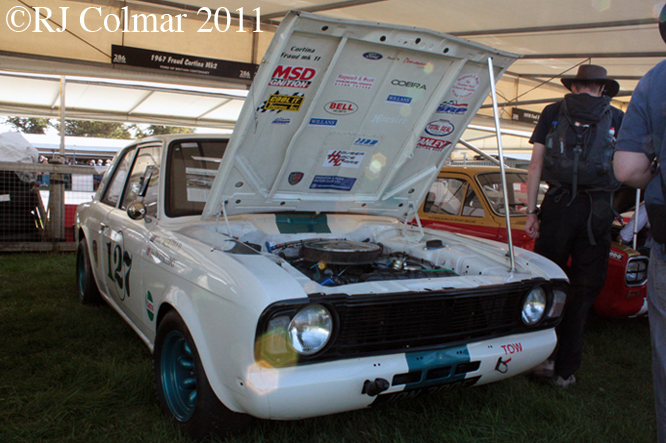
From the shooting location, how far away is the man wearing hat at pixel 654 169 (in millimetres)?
1534

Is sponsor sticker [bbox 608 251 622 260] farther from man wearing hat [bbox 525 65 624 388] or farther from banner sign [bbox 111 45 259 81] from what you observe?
banner sign [bbox 111 45 259 81]

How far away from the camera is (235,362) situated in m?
1.81

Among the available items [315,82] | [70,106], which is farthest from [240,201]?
[70,106]

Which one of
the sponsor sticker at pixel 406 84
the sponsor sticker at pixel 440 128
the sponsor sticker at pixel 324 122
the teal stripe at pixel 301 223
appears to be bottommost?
the teal stripe at pixel 301 223

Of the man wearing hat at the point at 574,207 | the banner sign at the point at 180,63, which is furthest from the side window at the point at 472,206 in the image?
the banner sign at the point at 180,63

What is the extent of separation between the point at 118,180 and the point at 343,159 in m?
1.98

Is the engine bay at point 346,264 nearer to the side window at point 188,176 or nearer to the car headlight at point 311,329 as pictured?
the car headlight at point 311,329

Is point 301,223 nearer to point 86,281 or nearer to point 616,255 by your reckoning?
point 86,281

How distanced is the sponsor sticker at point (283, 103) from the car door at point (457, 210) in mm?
2695

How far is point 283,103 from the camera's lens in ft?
8.15

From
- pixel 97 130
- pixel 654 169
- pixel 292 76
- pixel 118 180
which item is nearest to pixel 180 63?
pixel 118 180

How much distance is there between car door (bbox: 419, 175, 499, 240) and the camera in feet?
15.2

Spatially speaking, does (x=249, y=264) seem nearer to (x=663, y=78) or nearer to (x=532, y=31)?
(x=663, y=78)

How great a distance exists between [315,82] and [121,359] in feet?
6.98
